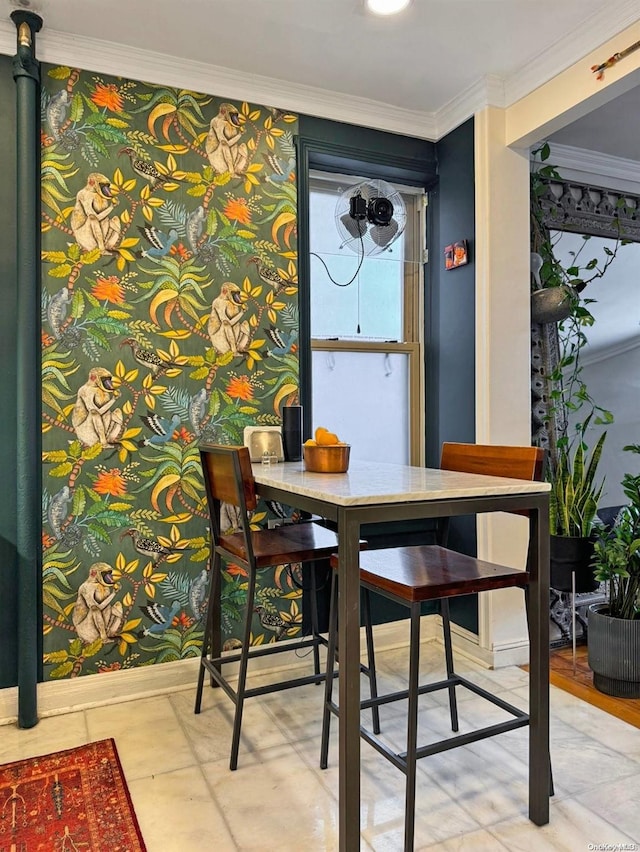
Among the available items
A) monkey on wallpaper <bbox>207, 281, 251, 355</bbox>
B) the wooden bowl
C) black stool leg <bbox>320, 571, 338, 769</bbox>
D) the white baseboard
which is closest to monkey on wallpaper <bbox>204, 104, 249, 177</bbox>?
monkey on wallpaper <bbox>207, 281, 251, 355</bbox>

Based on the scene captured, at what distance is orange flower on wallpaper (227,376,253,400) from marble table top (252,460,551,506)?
632 millimetres

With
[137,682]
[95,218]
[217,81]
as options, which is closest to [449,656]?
[137,682]

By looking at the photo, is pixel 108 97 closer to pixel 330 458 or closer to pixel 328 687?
pixel 330 458

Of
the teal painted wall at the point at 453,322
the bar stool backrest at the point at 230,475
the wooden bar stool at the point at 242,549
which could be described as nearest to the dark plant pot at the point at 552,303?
the teal painted wall at the point at 453,322

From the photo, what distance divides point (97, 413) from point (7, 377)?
0.34 meters

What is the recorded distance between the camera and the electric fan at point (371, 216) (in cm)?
280

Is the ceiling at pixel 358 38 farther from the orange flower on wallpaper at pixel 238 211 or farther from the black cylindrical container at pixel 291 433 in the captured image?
the black cylindrical container at pixel 291 433

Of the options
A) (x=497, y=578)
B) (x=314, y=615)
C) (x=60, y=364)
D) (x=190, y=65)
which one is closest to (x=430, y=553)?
(x=497, y=578)

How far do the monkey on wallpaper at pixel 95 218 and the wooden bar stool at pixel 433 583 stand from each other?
4.94ft

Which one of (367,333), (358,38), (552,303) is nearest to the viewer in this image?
(358,38)

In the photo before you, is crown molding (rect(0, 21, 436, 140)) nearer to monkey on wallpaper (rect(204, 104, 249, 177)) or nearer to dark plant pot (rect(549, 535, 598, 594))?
monkey on wallpaper (rect(204, 104, 249, 177))

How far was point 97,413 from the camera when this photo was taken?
2436mm

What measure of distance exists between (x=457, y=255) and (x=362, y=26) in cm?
103

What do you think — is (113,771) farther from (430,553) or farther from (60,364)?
(60,364)
